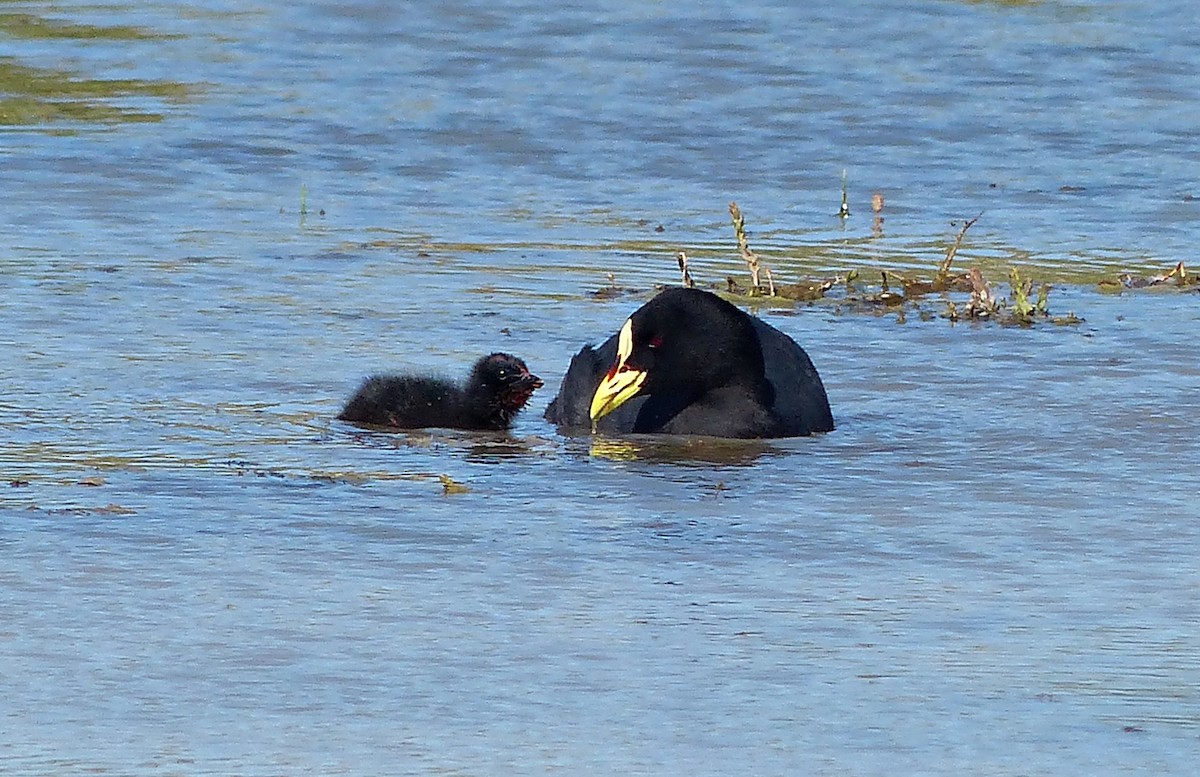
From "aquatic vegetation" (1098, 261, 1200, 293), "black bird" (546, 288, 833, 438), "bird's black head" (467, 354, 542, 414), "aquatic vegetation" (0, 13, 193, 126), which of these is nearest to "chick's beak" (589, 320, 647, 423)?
"black bird" (546, 288, 833, 438)

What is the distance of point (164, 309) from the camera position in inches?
429

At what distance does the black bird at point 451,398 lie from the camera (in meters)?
9.17

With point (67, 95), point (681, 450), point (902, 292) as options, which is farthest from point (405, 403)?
point (67, 95)

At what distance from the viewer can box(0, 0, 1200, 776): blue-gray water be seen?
5.75 meters

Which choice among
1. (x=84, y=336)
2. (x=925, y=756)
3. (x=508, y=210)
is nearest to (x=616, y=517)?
(x=925, y=756)

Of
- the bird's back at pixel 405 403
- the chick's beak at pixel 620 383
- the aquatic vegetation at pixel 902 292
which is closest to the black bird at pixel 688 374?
the chick's beak at pixel 620 383

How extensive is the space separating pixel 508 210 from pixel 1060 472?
559cm

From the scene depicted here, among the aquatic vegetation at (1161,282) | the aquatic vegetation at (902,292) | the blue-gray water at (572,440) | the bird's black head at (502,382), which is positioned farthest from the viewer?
the aquatic vegetation at (1161,282)

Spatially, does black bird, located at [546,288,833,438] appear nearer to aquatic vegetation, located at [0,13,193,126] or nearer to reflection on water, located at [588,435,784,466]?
reflection on water, located at [588,435,784,466]

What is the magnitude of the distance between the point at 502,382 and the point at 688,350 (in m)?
0.65

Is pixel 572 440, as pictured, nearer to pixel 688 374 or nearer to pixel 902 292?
pixel 688 374

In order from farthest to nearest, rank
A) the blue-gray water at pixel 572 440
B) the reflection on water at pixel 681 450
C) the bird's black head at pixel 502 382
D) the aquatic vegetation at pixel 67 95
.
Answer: the aquatic vegetation at pixel 67 95 < the bird's black head at pixel 502 382 < the reflection on water at pixel 681 450 < the blue-gray water at pixel 572 440

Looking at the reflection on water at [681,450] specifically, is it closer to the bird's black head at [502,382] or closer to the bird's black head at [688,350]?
the bird's black head at [688,350]

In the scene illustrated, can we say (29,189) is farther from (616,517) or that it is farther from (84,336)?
(616,517)
